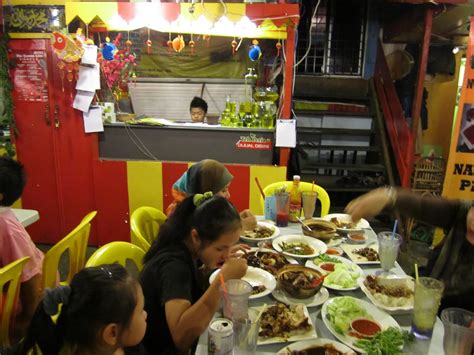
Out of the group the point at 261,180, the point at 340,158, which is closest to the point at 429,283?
the point at 261,180

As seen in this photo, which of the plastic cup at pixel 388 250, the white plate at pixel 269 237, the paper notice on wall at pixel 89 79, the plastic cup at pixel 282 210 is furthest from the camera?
the paper notice on wall at pixel 89 79

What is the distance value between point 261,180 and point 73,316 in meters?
2.70

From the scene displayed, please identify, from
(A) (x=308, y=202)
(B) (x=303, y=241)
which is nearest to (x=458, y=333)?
(B) (x=303, y=241)

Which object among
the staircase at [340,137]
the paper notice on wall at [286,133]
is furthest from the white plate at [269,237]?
the staircase at [340,137]

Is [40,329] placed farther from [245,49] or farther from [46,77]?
[245,49]

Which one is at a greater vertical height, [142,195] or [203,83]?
[203,83]

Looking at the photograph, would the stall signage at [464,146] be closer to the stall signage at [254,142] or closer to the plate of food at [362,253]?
the stall signage at [254,142]

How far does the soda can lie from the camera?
3.66 feet

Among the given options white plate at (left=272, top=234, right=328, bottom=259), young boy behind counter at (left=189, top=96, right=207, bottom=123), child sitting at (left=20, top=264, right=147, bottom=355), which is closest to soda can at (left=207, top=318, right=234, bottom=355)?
child sitting at (left=20, top=264, right=147, bottom=355)

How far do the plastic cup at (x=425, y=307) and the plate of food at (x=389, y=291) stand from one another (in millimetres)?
146

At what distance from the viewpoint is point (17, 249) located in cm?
182

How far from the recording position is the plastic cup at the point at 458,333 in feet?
3.53

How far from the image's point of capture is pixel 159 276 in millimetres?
1377

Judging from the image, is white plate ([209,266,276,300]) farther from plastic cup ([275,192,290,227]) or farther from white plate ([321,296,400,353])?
plastic cup ([275,192,290,227])
